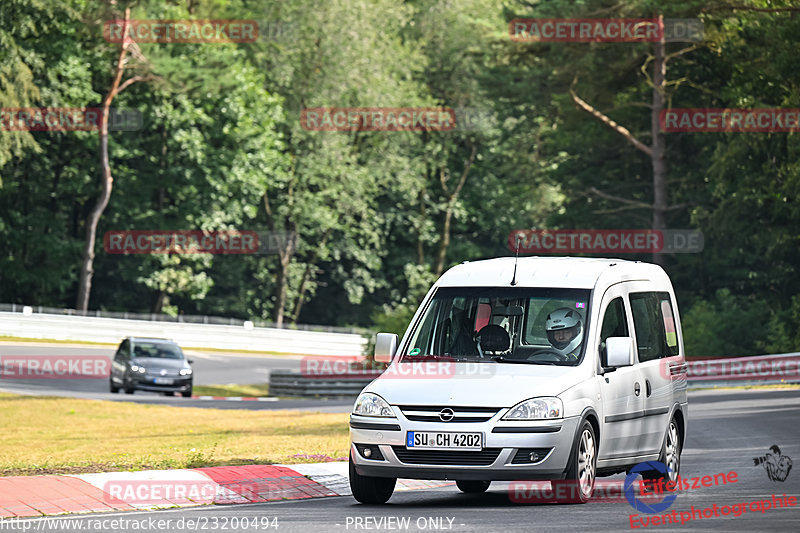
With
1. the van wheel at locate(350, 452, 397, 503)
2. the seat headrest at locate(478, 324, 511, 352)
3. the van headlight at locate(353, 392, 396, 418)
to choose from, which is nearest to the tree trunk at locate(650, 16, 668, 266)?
the seat headrest at locate(478, 324, 511, 352)

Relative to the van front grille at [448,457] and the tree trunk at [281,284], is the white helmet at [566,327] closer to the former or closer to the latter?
the van front grille at [448,457]

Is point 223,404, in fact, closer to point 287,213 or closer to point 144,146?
point 144,146

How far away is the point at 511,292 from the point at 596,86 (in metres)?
39.4

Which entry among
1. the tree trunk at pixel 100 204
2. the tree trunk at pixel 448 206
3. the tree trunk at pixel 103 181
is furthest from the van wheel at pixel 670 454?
the tree trunk at pixel 448 206

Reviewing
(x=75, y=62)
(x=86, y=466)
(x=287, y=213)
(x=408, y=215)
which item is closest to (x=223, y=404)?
(x=86, y=466)

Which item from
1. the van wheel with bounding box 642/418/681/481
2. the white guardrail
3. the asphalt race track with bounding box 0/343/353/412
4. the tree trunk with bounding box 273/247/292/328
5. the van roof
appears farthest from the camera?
the tree trunk with bounding box 273/247/292/328

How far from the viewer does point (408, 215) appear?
262 feet

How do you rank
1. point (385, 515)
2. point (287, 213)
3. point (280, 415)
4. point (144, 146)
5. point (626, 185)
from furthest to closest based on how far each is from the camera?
point (287, 213), point (144, 146), point (626, 185), point (280, 415), point (385, 515)

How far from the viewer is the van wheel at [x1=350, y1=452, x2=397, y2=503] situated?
450 inches

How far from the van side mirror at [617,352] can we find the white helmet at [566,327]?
12.4 inches

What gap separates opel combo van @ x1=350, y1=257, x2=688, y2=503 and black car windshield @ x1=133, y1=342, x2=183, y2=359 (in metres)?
25.2

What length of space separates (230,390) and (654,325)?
32.5 m

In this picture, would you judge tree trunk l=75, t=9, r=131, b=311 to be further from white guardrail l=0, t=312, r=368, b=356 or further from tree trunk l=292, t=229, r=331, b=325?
tree trunk l=292, t=229, r=331, b=325

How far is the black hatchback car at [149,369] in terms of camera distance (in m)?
36.6
